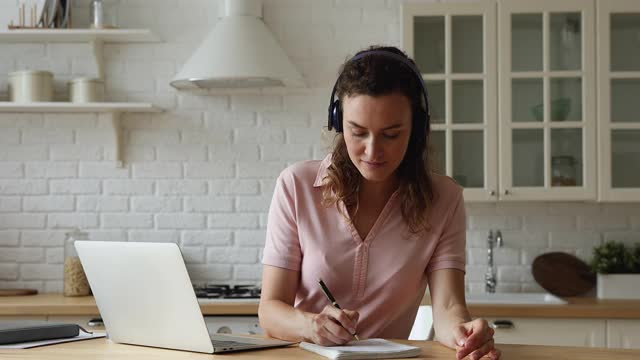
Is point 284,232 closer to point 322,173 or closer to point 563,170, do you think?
point 322,173

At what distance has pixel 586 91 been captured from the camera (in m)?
4.05

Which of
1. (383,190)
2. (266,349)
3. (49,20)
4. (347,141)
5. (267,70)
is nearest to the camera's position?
(266,349)

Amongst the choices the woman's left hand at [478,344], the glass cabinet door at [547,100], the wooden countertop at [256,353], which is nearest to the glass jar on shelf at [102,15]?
the glass cabinet door at [547,100]

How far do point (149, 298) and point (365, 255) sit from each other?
571mm

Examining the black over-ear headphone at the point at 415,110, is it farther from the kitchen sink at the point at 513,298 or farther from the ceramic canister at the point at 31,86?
the ceramic canister at the point at 31,86

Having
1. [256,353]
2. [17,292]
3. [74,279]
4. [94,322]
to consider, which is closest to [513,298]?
[94,322]

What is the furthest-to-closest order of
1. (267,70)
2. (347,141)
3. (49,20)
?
(49,20)
(267,70)
(347,141)

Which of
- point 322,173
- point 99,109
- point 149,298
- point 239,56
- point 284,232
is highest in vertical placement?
point 239,56

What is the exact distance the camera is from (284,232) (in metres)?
2.29

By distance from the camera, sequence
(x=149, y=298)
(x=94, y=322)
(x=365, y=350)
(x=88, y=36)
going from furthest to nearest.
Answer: (x=88, y=36) < (x=94, y=322) < (x=149, y=298) < (x=365, y=350)

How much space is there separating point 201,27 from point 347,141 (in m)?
2.45

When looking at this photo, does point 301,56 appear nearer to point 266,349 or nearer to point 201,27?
point 201,27

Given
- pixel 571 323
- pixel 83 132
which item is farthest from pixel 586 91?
pixel 83 132

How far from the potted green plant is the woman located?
2061 millimetres
